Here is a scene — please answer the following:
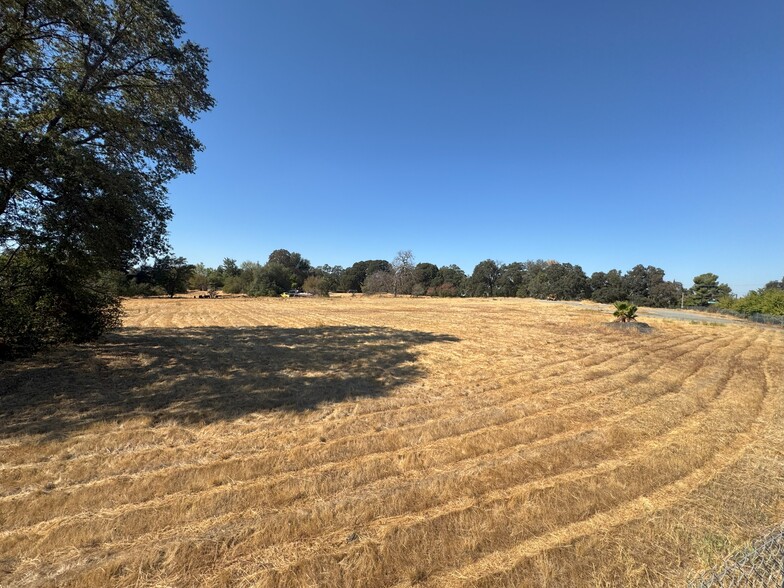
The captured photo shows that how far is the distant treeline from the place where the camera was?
73.8m

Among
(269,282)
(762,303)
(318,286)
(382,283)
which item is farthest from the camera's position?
(382,283)

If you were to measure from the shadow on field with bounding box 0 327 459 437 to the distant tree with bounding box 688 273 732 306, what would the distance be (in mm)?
90444

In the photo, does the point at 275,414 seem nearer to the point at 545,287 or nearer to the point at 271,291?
the point at 271,291

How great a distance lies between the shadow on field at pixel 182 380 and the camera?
5582mm

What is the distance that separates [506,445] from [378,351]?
25.7 ft

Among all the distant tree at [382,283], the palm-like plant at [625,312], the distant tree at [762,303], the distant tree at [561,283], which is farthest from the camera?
the distant tree at [382,283]

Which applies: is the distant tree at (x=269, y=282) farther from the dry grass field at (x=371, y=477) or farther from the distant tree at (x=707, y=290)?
the distant tree at (x=707, y=290)

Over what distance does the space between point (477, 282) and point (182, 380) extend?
328 feet

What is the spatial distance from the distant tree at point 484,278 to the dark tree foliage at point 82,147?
9719cm

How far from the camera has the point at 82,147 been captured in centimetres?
786

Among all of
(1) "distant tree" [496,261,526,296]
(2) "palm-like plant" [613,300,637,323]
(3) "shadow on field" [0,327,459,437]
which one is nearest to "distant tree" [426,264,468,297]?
(1) "distant tree" [496,261,526,296]

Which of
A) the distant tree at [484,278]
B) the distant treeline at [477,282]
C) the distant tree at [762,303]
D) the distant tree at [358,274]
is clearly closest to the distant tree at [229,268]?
the distant treeline at [477,282]

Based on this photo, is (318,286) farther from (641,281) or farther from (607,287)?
(641,281)

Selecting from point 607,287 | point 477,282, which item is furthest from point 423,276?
point 607,287
